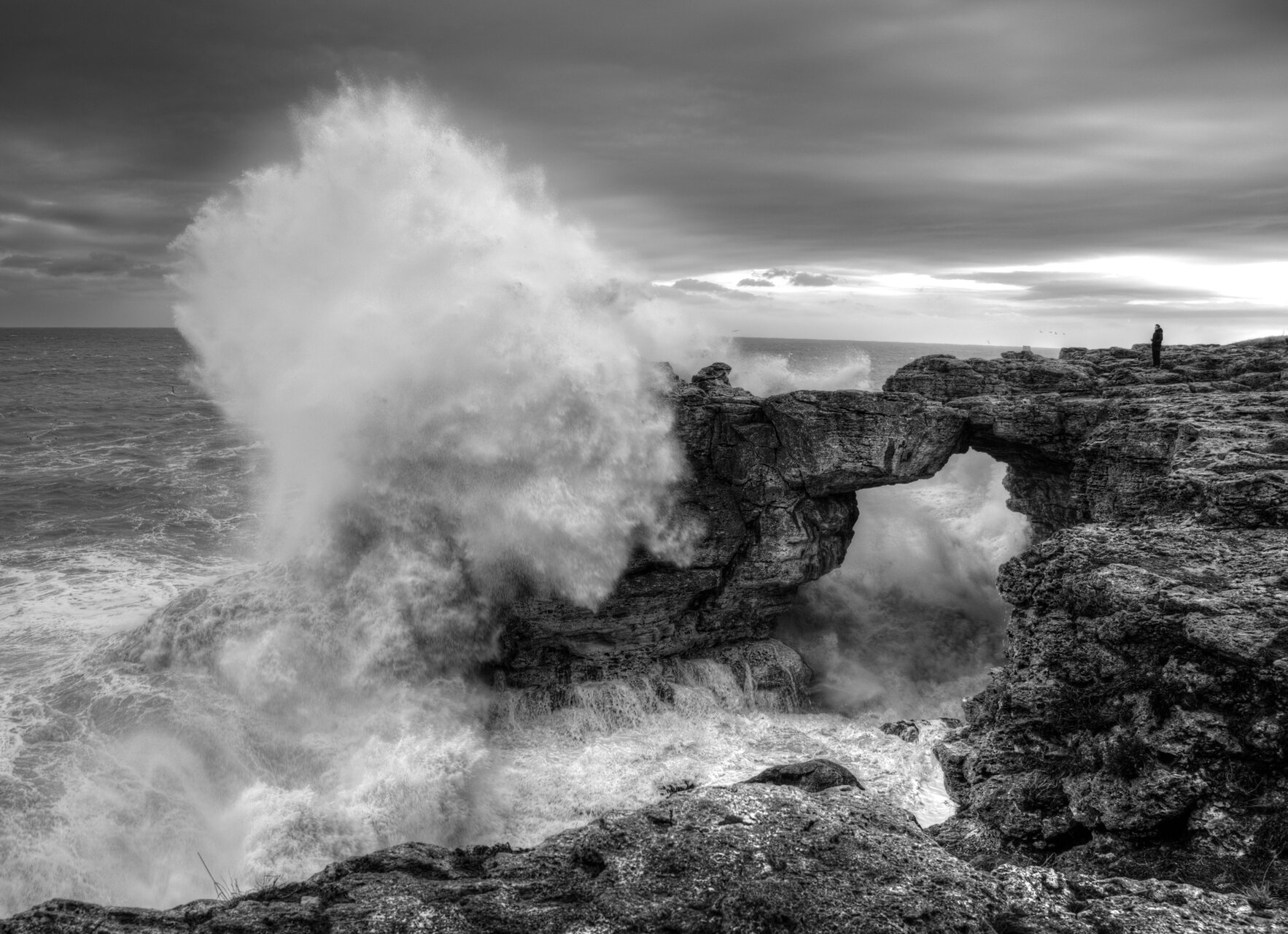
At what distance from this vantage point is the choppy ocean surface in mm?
13695

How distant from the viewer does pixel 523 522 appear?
18.9 meters

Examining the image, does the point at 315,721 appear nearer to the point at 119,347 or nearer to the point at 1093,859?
the point at 1093,859

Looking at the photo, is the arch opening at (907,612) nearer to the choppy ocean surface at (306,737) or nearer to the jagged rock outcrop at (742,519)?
the choppy ocean surface at (306,737)

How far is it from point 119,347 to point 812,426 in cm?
16739

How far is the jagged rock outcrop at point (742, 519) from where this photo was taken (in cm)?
1873

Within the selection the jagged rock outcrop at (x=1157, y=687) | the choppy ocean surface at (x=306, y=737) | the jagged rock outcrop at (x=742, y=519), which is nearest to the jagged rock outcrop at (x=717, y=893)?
the jagged rock outcrop at (x=1157, y=687)

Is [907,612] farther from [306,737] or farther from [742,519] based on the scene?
[306,737]

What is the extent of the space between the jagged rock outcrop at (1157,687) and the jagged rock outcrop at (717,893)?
1.47 meters

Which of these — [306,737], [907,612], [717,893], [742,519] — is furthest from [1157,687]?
[907,612]

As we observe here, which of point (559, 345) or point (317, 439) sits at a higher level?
point (559, 345)

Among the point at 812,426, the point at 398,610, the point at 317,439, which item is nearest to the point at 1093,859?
the point at 812,426

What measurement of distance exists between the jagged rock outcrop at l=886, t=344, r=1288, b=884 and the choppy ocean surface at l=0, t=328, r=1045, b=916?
7.98 meters

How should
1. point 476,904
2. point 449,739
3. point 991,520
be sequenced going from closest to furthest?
point 476,904
point 449,739
point 991,520

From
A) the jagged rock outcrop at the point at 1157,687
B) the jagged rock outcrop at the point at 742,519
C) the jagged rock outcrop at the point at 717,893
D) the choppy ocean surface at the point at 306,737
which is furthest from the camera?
the jagged rock outcrop at the point at 742,519
